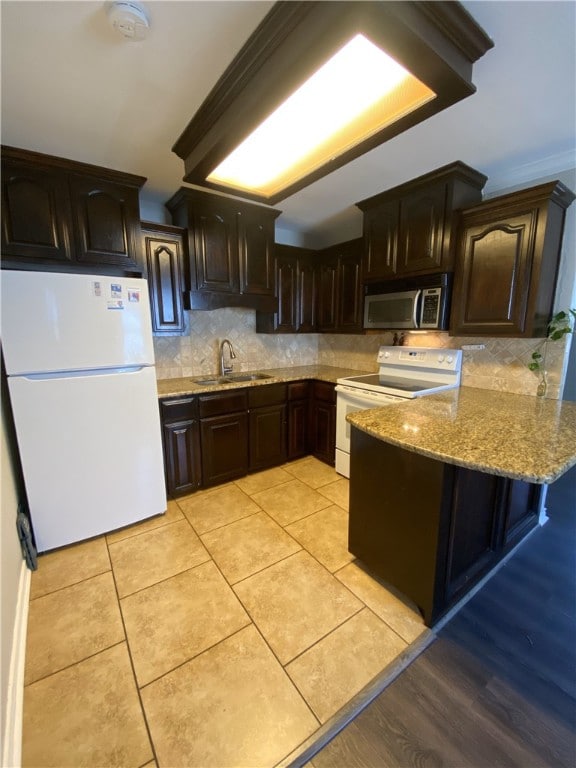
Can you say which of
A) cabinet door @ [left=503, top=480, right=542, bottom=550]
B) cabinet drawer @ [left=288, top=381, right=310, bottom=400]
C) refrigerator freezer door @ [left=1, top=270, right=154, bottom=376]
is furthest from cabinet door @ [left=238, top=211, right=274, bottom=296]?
cabinet door @ [left=503, top=480, right=542, bottom=550]

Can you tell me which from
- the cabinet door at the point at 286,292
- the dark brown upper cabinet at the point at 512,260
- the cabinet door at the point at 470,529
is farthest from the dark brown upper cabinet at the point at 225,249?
the cabinet door at the point at 470,529

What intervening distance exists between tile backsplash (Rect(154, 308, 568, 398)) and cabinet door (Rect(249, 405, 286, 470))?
0.66m

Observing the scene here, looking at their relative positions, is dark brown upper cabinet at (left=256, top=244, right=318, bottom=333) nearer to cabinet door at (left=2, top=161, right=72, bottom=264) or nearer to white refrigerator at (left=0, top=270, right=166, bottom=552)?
white refrigerator at (left=0, top=270, right=166, bottom=552)

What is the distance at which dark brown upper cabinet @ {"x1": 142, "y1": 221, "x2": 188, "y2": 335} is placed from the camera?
2.41m

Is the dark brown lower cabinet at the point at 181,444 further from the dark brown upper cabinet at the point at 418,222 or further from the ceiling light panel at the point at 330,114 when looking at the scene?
the dark brown upper cabinet at the point at 418,222

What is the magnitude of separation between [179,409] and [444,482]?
1929 mm

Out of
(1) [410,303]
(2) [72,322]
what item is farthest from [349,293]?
(2) [72,322]

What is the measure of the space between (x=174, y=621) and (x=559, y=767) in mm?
1560

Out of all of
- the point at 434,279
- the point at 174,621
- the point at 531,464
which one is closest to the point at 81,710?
the point at 174,621

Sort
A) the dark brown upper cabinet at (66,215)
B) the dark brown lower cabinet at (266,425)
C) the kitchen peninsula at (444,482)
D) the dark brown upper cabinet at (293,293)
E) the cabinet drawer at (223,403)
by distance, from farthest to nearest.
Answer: the dark brown upper cabinet at (293,293) < the dark brown lower cabinet at (266,425) < the cabinet drawer at (223,403) < the dark brown upper cabinet at (66,215) < the kitchen peninsula at (444,482)

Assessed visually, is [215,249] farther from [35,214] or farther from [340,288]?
[340,288]

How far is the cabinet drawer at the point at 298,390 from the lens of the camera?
10.2 feet

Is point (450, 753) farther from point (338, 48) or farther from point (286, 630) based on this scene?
point (338, 48)

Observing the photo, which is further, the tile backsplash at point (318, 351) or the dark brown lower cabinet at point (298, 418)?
the dark brown lower cabinet at point (298, 418)
